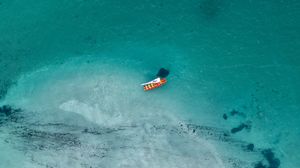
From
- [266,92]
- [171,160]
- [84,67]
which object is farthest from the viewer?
[84,67]

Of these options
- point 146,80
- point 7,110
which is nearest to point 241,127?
point 146,80

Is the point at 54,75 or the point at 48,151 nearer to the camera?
the point at 48,151

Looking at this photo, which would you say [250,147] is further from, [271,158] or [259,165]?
[271,158]

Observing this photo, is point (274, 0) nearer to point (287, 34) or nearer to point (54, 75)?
point (287, 34)

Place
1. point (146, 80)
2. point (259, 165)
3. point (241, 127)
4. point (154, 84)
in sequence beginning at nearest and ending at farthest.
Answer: point (259, 165) → point (241, 127) → point (154, 84) → point (146, 80)

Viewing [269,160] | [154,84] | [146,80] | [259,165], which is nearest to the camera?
[259,165]

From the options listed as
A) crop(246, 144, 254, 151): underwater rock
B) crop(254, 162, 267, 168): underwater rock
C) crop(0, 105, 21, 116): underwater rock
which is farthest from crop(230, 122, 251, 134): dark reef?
crop(0, 105, 21, 116): underwater rock

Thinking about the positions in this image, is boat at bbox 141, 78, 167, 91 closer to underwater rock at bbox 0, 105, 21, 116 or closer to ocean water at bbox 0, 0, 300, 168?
ocean water at bbox 0, 0, 300, 168

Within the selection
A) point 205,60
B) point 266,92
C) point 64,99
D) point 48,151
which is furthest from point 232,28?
point 48,151

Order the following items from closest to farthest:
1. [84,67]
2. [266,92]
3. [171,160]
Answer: [171,160] < [266,92] < [84,67]
